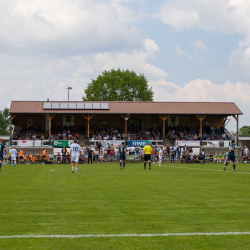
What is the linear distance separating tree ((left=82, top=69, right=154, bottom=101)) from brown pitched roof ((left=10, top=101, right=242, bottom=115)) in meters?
25.2

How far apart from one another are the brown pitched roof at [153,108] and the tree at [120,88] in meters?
25.2

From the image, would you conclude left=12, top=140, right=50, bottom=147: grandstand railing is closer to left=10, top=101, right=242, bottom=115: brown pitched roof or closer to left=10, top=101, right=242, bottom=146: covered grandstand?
left=10, top=101, right=242, bottom=146: covered grandstand

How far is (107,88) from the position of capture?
75062 millimetres

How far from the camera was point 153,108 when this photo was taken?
157ft

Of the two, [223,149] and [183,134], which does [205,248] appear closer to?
[223,149]

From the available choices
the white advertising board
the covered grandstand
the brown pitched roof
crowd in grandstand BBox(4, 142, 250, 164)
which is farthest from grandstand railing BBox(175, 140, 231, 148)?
the white advertising board

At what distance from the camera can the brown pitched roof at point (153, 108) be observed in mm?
45406

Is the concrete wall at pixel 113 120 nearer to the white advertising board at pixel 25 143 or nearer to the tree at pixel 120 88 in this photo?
the white advertising board at pixel 25 143

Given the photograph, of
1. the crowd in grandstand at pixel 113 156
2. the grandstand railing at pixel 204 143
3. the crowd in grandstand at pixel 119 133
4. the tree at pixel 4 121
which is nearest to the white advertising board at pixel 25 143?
A: the crowd in grandstand at pixel 113 156

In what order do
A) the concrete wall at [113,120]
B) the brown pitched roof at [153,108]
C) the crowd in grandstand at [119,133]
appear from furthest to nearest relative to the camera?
the concrete wall at [113,120]
the brown pitched roof at [153,108]
the crowd in grandstand at [119,133]

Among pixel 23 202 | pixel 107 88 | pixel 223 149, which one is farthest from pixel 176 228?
pixel 107 88

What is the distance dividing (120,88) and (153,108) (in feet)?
88.9

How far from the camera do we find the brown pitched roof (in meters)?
45.4

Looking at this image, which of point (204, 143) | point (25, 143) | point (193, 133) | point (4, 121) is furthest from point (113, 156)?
point (4, 121)
